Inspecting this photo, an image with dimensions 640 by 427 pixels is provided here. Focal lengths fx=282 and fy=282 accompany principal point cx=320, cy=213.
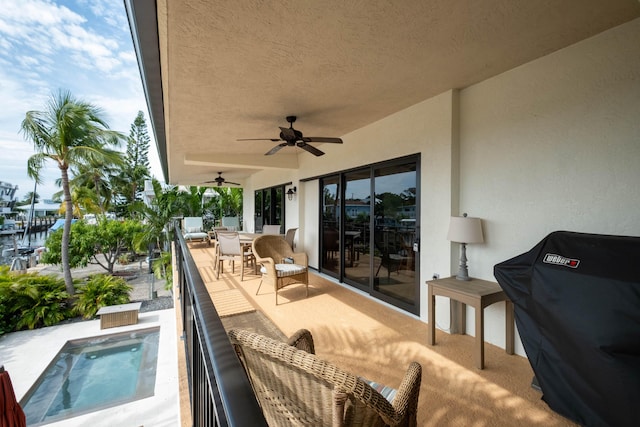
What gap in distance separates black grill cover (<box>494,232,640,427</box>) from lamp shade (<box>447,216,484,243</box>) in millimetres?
722

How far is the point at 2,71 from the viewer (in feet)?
51.7

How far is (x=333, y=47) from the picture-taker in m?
2.33

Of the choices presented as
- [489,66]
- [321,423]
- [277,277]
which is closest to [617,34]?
[489,66]

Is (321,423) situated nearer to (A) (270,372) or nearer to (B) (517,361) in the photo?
(A) (270,372)

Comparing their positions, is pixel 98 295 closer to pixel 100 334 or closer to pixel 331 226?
pixel 100 334

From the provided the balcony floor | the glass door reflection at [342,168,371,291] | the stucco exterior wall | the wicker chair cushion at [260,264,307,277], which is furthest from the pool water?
the stucco exterior wall

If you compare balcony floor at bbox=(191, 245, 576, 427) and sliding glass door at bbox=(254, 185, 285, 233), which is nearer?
balcony floor at bbox=(191, 245, 576, 427)

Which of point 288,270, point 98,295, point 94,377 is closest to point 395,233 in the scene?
point 288,270

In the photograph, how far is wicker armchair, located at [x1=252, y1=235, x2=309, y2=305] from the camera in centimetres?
437

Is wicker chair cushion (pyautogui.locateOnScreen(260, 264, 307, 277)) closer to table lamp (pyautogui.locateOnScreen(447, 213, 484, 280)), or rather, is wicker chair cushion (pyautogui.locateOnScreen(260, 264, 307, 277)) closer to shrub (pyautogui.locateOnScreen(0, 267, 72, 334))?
table lamp (pyautogui.locateOnScreen(447, 213, 484, 280))

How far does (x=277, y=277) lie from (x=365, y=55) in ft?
10.5

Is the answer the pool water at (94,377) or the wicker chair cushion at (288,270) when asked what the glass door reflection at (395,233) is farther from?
the pool water at (94,377)

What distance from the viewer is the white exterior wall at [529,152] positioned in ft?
7.16

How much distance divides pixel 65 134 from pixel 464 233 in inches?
461
